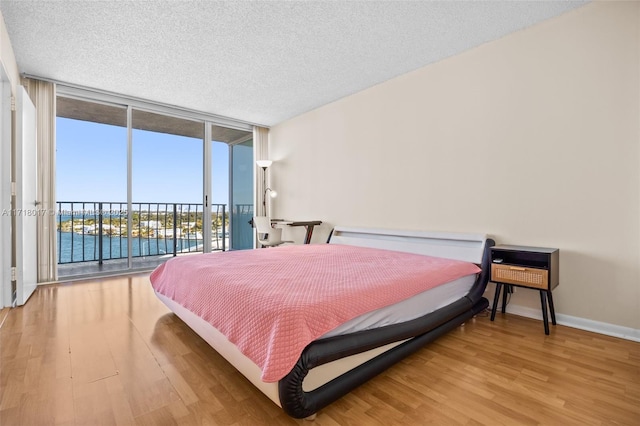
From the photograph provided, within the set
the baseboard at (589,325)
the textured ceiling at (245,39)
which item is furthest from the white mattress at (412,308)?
the textured ceiling at (245,39)

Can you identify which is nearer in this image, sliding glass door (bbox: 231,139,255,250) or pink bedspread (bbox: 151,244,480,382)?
pink bedspread (bbox: 151,244,480,382)

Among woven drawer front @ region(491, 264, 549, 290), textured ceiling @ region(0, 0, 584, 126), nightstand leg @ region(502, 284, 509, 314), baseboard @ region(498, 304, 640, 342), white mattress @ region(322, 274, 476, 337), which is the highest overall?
textured ceiling @ region(0, 0, 584, 126)

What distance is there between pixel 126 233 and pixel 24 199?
1624 mm

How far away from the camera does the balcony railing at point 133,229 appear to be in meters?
4.78

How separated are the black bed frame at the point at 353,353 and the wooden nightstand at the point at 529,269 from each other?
51 cm

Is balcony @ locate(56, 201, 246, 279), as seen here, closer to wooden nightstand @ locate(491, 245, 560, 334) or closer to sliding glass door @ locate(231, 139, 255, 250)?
sliding glass door @ locate(231, 139, 255, 250)

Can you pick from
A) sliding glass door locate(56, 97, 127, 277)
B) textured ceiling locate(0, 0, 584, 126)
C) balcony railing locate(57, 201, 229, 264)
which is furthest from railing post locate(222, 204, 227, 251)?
textured ceiling locate(0, 0, 584, 126)

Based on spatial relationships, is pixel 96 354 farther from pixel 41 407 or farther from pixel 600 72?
pixel 600 72

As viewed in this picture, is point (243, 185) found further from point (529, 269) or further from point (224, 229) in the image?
point (529, 269)

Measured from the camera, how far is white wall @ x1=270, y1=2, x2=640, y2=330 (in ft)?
7.42

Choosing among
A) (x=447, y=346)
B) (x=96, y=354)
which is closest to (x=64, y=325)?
(x=96, y=354)

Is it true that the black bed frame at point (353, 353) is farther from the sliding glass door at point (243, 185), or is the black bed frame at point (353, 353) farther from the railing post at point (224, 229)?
the railing post at point (224, 229)

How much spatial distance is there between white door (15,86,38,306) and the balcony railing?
1216mm

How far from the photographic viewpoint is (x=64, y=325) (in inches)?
95.4
